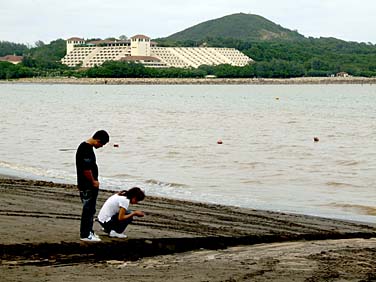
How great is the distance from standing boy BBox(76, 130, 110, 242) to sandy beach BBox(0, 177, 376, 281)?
203 millimetres

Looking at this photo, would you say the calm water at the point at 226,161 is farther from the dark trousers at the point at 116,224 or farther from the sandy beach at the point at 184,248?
the dark trousers at the point at 116,224

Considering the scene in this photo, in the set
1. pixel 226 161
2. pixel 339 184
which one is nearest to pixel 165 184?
pixel 339 184

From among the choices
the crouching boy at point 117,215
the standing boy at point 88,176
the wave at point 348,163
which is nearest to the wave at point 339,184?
the wave at point 348,163

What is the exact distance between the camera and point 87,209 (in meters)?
10.7

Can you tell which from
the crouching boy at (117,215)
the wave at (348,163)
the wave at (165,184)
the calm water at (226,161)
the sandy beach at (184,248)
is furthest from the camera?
the wave at (348,163)

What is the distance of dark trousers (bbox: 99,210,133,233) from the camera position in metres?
11.1

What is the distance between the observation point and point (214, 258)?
35.1 ft

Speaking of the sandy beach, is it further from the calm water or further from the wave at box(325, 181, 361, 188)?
the wave at box(325, 181, 361, 188)

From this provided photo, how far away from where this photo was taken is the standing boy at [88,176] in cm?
1008

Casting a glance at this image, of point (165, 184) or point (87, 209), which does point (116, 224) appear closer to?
point (87, 209)

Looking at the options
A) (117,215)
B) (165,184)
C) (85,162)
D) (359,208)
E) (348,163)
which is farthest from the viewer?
(348,163)

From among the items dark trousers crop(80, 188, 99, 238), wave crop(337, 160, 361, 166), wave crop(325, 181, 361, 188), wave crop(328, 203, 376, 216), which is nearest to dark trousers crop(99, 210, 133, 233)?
dark trousers crop(80, 188, 99, 238)

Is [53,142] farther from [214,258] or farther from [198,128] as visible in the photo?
[214,258]

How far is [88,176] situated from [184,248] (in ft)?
6.11
